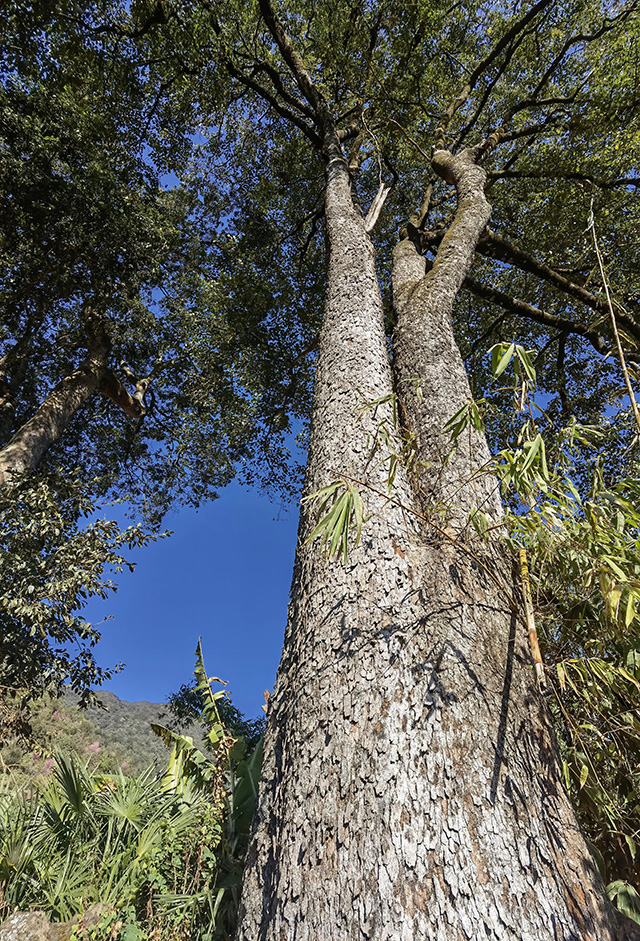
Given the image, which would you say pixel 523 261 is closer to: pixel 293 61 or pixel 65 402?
pixel 293 61

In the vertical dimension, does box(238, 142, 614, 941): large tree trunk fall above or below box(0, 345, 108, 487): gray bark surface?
below

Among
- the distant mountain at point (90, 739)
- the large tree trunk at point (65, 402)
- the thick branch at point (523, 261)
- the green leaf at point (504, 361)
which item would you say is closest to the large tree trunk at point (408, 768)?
the green leaf at point (504, 361)

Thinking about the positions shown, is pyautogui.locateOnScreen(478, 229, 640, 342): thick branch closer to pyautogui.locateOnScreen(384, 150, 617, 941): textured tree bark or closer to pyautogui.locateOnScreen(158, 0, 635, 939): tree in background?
pyautogui.locateOnScreen(158, 0, 635, 939): tree in background

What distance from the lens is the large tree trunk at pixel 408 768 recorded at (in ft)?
3.27

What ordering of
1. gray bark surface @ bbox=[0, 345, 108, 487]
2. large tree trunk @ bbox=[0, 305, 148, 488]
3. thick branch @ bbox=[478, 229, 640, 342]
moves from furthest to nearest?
large tree trunk @ bbox=[0, 305, 148, 488] < gray bark surface @ bbox=[0, 345, 108, 487] < thick branch @ bbox=[478, 229, 640, 342]

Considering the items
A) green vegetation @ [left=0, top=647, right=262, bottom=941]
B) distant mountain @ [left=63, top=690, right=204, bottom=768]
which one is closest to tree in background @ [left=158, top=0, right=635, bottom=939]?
green vegetation @ [left=0, top=647, right=262, bottom=941]

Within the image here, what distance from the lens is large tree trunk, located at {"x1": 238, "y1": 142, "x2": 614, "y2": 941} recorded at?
100cm

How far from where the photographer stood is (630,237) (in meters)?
6.32

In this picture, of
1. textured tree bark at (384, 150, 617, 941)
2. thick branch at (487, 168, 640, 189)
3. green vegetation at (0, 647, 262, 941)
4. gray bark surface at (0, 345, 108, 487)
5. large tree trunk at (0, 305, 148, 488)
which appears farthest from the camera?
large tree trunk at (0, 305, 148, 488)

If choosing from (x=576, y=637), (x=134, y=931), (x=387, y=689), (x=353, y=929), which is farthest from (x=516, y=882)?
(x=134, y=931)

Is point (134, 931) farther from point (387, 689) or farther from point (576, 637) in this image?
point (576, 637)

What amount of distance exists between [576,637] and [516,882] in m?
0.87

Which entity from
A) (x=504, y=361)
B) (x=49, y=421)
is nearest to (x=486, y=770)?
(x=504, y=361)

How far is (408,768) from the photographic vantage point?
1.17 metres
